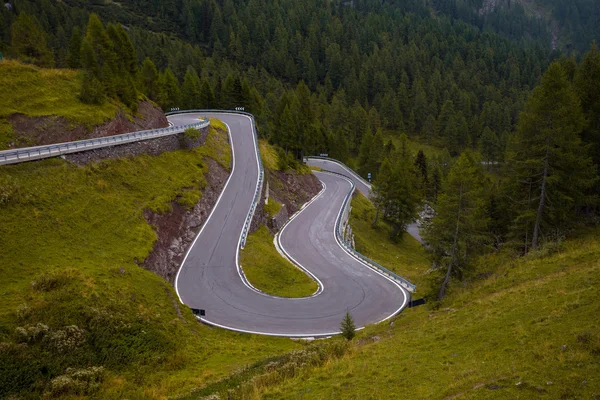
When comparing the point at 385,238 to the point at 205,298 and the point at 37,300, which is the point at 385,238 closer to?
the point at 205,298

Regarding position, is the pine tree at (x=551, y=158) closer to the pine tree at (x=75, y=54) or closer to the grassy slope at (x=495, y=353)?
the grassy slope at (x=495, y=353)

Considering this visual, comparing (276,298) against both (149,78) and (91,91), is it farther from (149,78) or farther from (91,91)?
(149,78)

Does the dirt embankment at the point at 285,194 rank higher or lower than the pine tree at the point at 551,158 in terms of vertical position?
lower

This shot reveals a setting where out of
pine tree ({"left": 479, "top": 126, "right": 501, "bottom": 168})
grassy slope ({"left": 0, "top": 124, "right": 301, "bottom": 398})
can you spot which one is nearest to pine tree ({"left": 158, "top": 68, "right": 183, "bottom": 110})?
grassy slope ({"left": 0, "top": 124, "right": 301, "bottom": 398})

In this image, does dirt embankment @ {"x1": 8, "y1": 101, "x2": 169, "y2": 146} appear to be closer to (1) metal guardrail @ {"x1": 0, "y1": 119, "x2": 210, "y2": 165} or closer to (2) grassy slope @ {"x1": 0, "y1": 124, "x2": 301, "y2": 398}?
(1) metal guardrail @ {"x1": 0, "y1": 119, "x2": 210, "y2": 165}

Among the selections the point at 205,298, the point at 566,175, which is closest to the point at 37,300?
the point at 205,298

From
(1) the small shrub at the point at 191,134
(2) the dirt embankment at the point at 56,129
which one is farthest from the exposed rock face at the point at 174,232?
(2) the dirt embankment at the point at 56,129
